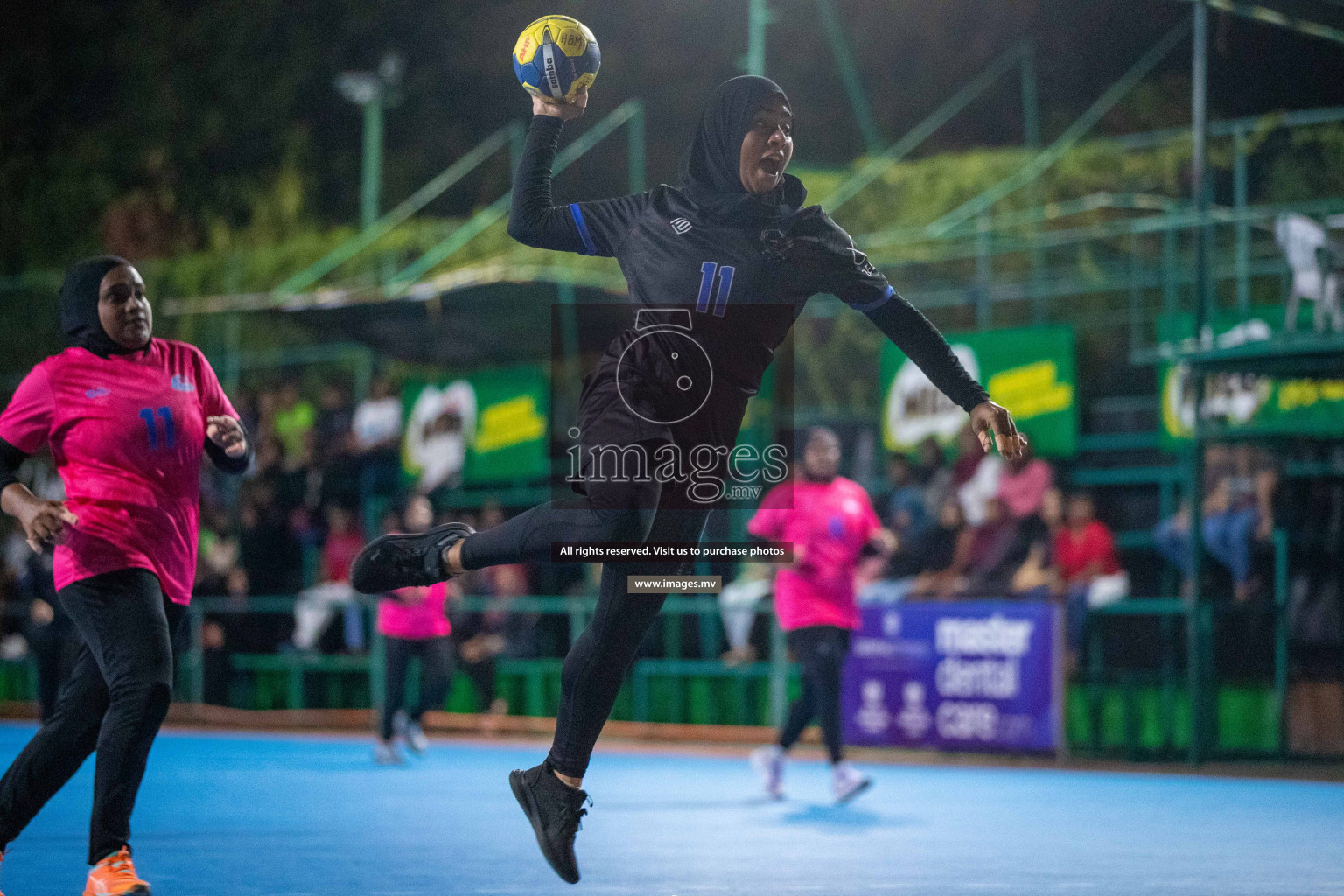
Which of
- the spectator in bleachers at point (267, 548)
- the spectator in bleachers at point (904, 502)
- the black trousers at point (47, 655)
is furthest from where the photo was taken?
the spectator in bleachers at point (267, 548)

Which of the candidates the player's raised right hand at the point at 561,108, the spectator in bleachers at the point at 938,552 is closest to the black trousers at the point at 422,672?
the spectator in bleachers at the point at 938,552

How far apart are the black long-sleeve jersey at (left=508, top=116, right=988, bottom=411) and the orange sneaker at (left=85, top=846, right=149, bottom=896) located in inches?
96.3

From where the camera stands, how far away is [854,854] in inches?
308

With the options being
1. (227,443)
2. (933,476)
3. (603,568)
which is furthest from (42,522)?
(933,476)

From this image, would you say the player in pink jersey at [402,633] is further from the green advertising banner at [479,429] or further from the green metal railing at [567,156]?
the green advertising banner at [479,429]

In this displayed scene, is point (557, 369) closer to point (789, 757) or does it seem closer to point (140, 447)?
point (789, 757)

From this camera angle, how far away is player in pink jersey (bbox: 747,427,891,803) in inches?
433

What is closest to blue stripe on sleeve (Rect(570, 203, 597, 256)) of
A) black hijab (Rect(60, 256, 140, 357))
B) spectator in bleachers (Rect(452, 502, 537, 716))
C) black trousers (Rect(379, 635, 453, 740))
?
black hijab (Rect(60, 256, 140, 357))

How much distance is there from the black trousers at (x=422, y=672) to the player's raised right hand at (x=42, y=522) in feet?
26.9

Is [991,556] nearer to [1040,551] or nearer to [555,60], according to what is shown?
[1040,551]

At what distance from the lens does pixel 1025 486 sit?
48.0 feet

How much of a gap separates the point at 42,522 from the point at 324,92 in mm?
24905

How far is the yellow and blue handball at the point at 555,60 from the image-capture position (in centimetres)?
536

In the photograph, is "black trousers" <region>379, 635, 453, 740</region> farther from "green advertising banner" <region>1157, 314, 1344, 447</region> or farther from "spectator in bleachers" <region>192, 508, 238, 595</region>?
"green advertising banner" <region>1157, 314, 1344, 447</region>
